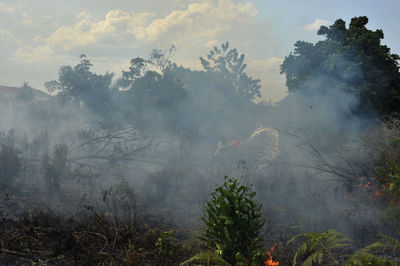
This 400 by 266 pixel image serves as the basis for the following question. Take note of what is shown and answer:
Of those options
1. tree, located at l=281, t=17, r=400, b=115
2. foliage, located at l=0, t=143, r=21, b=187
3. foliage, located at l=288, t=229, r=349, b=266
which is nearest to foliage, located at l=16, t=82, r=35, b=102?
foliage, located at l=0, t=143, r=21, b=187

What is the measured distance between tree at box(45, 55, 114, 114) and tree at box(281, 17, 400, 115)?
11.6 metres

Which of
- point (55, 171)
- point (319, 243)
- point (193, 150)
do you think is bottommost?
point (319, 243)

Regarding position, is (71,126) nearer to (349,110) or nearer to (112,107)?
(112,107)

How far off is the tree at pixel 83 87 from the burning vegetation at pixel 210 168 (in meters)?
0.07

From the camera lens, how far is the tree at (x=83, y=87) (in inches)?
720

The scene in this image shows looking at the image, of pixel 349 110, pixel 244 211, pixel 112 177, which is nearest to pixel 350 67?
pixel 349 110

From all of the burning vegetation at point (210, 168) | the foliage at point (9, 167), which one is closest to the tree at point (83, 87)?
the burning vegetation at point (210, 168)

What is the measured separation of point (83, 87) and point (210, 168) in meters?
11.2

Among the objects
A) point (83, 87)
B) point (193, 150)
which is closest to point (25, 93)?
point (83, 87)

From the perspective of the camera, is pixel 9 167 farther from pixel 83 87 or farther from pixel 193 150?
pixel 83 87

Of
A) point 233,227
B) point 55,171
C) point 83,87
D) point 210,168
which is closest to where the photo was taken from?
point 233,227

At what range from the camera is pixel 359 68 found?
11945mm

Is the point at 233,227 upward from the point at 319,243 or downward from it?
upward

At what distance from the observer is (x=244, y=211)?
3197 millimetres
